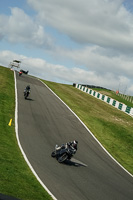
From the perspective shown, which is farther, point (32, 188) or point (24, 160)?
point (24, 160)

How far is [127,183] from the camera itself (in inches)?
611

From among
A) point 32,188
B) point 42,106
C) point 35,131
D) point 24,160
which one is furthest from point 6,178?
point 42,106

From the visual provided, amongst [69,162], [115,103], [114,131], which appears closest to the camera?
[69,162]

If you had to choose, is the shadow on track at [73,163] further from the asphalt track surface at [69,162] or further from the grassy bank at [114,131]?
the grassy bank at [114,131]

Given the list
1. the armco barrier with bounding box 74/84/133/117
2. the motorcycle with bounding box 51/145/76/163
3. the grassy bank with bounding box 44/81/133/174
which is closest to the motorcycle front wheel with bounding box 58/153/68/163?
the motorcycle with bounding box 51/145/76/163

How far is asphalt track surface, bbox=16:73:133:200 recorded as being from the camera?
1228cm

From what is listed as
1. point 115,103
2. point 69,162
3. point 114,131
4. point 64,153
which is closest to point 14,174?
point 64,153

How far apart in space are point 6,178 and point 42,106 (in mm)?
20097

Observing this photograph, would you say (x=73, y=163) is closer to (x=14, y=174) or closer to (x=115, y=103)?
(x=14, y=174)

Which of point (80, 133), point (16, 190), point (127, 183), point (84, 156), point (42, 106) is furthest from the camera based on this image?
point (42, 106)

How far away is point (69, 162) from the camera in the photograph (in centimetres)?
1622

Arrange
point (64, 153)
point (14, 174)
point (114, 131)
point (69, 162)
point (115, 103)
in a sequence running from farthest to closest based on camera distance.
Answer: point (115, 103), point (114, 131), point (69, 162), point (64, 153), point (14, 174)

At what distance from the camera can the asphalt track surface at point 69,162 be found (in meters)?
12.3

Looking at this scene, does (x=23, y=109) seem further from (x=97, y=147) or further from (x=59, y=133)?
(x=97, y=147)
